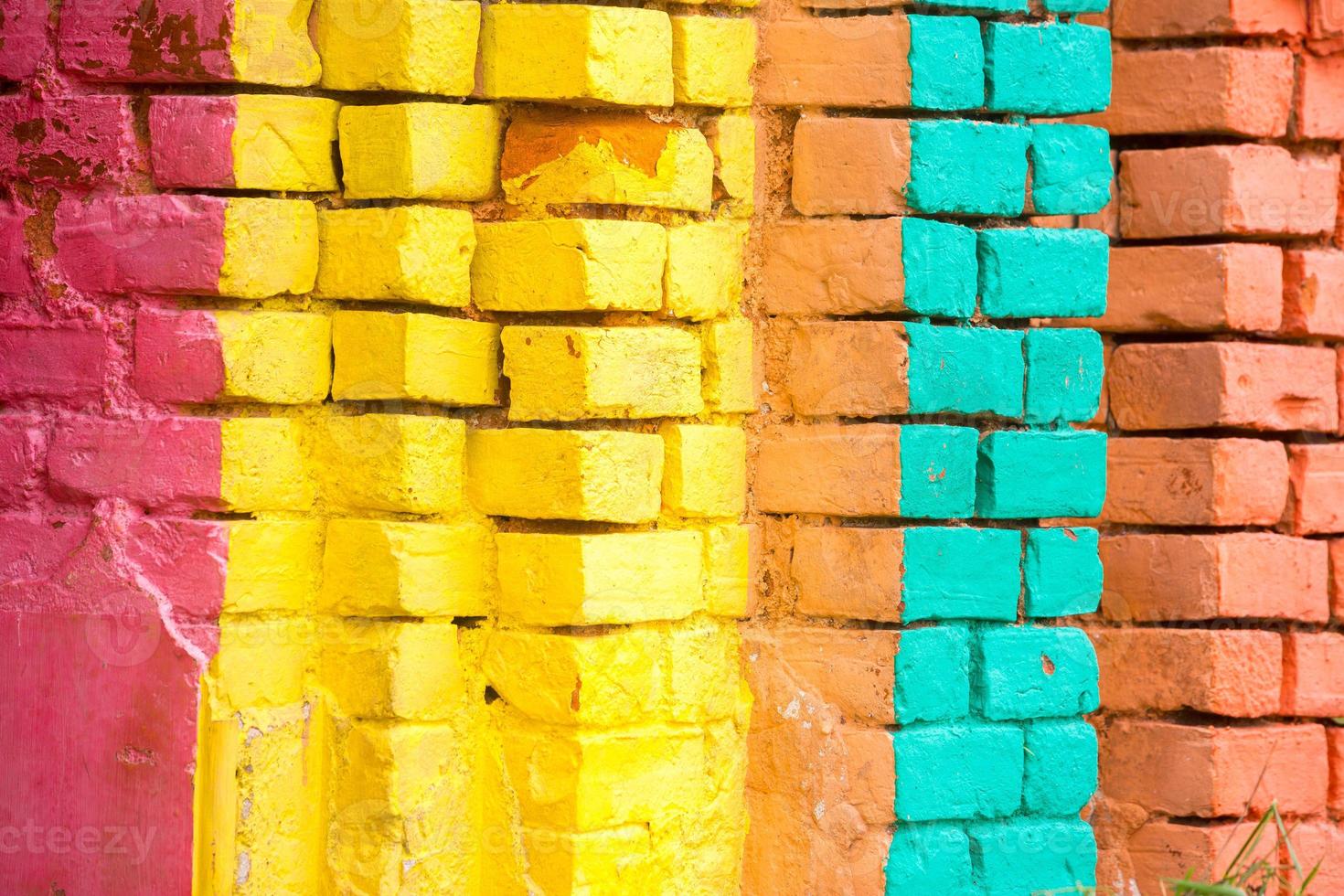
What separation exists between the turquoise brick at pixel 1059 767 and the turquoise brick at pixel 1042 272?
27.3 inches

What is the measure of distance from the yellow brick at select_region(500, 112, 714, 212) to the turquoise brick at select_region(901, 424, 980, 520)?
54 cm

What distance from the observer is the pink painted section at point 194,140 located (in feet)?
6.98

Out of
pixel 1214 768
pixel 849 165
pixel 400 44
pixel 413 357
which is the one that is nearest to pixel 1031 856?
pixel 1214 768

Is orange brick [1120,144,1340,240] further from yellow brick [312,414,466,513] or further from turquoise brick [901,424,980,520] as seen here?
yellow brick [312,414,466,513]

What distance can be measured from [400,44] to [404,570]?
0.78 m

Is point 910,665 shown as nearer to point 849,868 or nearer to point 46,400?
point 849,868

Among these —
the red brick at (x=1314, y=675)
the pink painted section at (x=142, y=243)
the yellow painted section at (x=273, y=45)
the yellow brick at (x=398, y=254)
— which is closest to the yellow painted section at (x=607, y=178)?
the yellow brick at (x=398, y=254)

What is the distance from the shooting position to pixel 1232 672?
257 centimetres

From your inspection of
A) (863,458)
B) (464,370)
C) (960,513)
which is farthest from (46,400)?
(960,513)

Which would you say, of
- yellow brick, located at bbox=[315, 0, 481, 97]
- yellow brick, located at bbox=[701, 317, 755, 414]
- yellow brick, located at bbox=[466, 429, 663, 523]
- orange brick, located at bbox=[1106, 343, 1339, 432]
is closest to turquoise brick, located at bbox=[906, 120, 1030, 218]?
yellow brick, located at bbox=[701, 317, 755, 414]

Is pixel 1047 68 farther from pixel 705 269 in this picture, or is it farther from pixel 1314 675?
pixel 1314 675

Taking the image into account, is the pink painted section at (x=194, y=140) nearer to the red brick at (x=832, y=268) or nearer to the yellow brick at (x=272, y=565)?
the yellow brick at (x=272, y=565)

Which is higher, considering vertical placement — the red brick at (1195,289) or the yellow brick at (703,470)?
the red brick at (1195,289)

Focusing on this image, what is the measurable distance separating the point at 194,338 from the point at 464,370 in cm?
40
